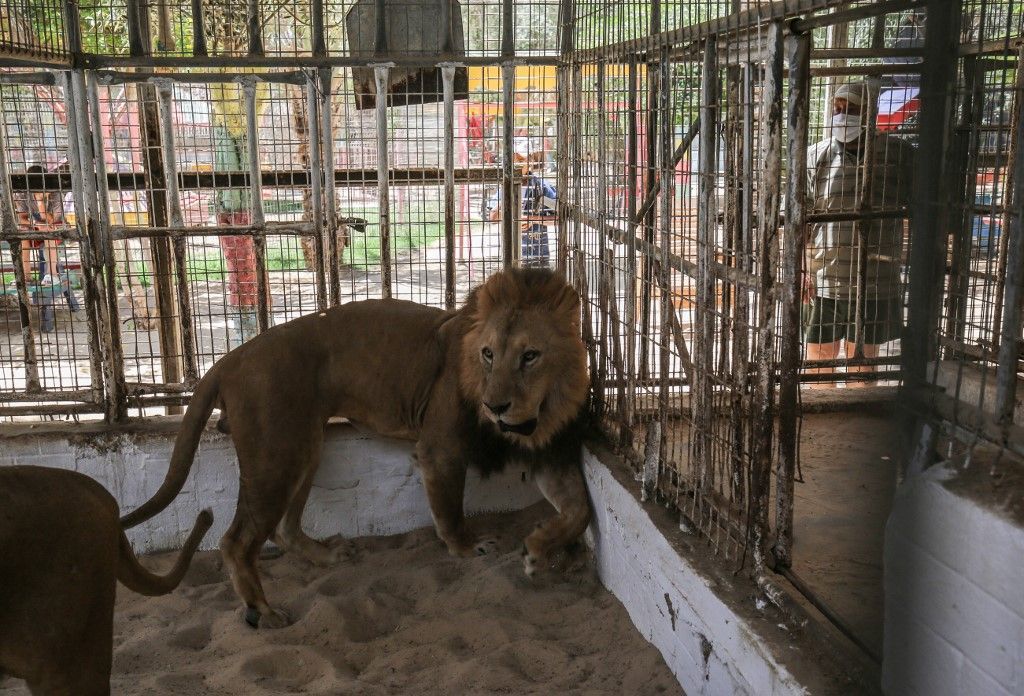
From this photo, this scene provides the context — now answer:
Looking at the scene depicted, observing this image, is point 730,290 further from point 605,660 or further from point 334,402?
point 334,402

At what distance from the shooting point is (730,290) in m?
3.26

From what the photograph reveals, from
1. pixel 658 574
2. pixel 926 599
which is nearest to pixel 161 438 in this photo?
pixel 658 574

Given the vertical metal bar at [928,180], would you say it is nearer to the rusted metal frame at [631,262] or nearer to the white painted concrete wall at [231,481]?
the rusted metal frame at [631,262]

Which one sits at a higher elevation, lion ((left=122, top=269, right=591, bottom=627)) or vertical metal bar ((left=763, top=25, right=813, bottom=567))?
vertical metal bar ((left=763, top=25, right=813, bottom=567))

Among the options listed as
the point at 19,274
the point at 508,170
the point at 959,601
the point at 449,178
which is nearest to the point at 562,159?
the point at 508,170

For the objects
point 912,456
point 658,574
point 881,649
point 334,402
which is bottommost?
point 658,574

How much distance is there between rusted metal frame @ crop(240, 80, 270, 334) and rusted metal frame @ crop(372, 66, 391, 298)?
1.95ft

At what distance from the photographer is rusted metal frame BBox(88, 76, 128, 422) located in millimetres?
4828

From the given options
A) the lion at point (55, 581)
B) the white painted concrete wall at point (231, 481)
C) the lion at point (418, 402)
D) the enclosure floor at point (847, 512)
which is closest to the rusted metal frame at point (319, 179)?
the lion at point (418, 402)

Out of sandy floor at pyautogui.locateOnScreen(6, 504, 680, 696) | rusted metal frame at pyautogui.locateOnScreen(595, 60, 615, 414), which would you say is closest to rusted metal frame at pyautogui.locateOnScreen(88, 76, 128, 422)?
sandy floor at pyautogui.locateOnScreen(6, 504, 680, 696)

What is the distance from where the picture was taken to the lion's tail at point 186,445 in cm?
400

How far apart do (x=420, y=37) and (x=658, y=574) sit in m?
2.95

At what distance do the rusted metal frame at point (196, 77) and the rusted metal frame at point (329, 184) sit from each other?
0.12m

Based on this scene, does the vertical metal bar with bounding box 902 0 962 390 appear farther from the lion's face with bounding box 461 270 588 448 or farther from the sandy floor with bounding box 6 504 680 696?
the lion's face with bounding box 461 270 588 448
